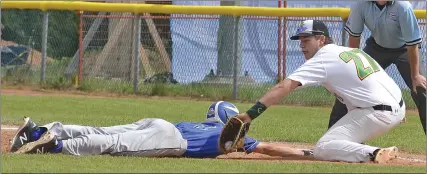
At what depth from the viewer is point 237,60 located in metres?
18.4

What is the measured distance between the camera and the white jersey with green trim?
8742 mm

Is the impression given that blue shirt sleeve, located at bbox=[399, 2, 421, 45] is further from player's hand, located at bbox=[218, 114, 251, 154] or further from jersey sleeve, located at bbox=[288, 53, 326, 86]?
player's hand, located at bbox=[218, 114, 251, 154]

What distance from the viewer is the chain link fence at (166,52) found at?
18.2m

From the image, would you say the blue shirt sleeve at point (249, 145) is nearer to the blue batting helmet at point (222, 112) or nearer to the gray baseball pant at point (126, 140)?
the blue batting helmet at point (222, 112)

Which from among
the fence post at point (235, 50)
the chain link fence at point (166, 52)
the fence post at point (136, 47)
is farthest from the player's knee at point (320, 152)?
the fence post at point (136, 47)

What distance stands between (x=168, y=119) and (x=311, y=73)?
6.00 meters

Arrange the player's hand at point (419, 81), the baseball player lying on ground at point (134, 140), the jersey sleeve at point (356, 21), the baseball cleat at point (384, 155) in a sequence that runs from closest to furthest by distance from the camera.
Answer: the baseball cleat at point (384, 155), the baseball player lying on ground at point (134, 140), the player's hand at point (419, 81), the jersey sleeve at point (356, 21)

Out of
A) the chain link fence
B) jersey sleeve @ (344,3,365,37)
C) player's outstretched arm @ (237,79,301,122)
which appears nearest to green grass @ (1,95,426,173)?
player's outstretched arm @ (237,79,301,122)

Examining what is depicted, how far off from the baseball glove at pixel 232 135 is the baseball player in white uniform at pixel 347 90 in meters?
0.07

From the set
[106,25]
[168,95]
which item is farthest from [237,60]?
[106,25]

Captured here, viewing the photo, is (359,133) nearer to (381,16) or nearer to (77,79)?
(381,16)

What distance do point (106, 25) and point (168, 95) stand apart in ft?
7.80

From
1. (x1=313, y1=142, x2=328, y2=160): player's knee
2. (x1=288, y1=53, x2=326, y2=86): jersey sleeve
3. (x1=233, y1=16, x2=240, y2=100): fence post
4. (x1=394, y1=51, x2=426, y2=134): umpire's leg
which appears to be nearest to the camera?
(x1=288, y1=53, x2=326, y2=86): jersey sleeve

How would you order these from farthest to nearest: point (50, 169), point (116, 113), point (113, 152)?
point (116, 113)
point (113, 152)
point (50, 169)
